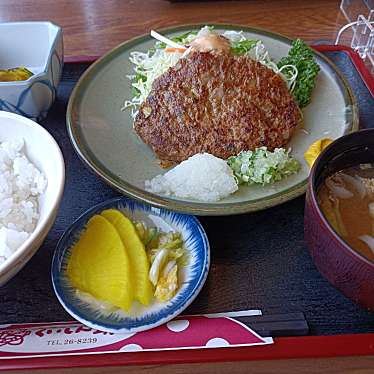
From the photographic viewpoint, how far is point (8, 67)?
6.25ft

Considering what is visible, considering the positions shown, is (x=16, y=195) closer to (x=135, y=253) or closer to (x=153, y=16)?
(x=135, y=253)

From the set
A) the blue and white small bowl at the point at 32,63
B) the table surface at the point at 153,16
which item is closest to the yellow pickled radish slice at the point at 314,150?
the blue and white small bowl at the point at 32,63

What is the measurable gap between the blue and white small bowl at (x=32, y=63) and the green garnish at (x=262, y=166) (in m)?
0.71

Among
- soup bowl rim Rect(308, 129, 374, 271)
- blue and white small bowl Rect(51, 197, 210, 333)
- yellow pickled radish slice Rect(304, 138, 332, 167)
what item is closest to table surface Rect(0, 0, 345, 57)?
yellow pickled radish slice Rect(304, 138, 332, 167)

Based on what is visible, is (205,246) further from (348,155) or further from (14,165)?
(14,165)

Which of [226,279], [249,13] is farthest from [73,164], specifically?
[249,13]

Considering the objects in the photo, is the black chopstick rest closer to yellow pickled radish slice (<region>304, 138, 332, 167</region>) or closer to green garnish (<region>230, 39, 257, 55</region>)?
yellow pickled radish slice (<region>304, 138, 332, 167</region>)

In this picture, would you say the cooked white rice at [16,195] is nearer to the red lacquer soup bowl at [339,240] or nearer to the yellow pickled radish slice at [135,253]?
the yellow pickled radish slice at [135,253]

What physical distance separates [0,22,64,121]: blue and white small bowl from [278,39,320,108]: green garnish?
2.91 feet

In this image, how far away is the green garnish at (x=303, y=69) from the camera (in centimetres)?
177

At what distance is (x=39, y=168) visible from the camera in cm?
141

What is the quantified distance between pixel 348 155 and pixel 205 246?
0.46 metres

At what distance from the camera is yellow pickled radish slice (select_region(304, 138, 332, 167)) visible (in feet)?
5.05

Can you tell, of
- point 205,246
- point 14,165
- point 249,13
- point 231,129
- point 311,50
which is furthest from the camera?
point 249,13
